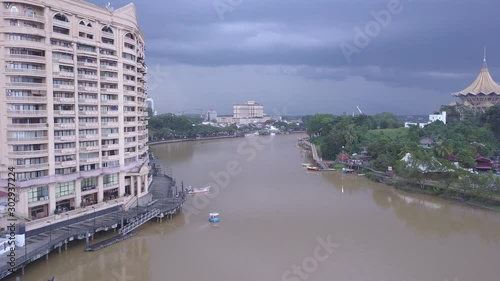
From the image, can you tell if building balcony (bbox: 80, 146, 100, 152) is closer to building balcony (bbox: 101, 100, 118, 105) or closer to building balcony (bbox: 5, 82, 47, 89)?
building balcony (bbox: 101, 100, 118, 105)

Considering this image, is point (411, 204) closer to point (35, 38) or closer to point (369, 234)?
point (369, 234)

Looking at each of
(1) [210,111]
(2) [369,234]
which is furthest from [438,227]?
(1) [210,111]

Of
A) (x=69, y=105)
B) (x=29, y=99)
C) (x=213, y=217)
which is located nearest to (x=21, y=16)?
(x=29, y=99)

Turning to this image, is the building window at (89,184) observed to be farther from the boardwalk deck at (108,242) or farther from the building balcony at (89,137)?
the boardwalk deck at (108,242)

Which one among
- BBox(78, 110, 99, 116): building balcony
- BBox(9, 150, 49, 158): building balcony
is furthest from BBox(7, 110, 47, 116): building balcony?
BBox(78, 110, 99, 116): building balcony

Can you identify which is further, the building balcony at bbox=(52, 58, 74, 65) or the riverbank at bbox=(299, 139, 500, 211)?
the riverbank at bbox=(299, 139, 500, 211)

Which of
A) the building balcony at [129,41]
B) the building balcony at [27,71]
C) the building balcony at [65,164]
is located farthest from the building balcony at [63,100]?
the building balcony at [129,41]
